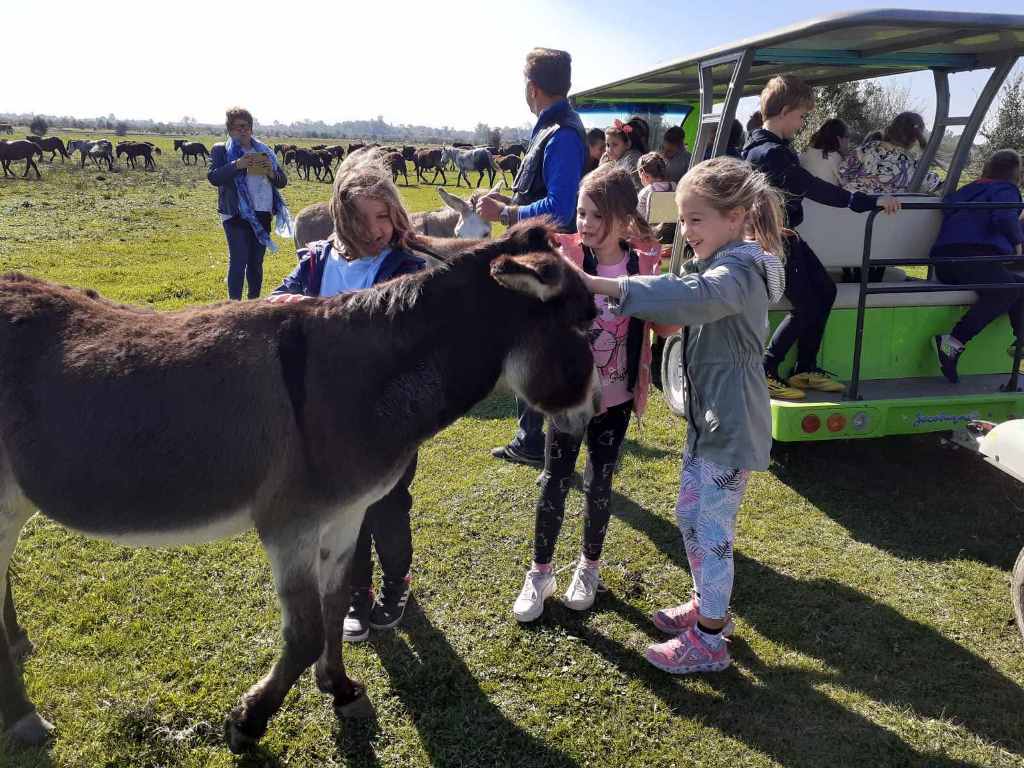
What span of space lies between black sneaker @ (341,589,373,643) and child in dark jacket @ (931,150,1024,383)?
4.45 metres

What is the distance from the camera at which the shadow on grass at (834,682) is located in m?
2.83

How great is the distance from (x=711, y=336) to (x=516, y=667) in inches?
72.1

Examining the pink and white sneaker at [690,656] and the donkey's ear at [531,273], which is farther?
the pink and white sneaker at [690,656]

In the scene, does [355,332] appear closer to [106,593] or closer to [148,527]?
[148,527]

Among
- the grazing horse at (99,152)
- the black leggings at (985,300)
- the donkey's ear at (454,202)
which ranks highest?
the grazing horse at (99,152)

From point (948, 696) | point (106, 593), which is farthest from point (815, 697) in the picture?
point (106, 593)

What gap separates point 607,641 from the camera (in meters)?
3.44

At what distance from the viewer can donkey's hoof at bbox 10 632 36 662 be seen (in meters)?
3.23

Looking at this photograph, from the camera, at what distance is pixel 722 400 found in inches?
115

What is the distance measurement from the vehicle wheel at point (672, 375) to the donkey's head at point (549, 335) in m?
3.36

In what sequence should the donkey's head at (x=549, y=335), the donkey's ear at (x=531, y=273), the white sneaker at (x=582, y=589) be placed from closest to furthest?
1. the donkey's ear at (x=531, y=273)
2. the donkey's head at (x=549, y=335)
3. the white sneaker at (x=582, y=589)

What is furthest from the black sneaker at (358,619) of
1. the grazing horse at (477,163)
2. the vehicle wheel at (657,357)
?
the grazing horse at (477,163)

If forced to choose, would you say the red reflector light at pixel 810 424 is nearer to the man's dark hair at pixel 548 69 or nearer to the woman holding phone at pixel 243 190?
the man's dark hair at pixel 548 69

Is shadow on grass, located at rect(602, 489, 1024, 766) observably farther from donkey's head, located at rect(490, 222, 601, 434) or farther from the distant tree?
the distant tree
